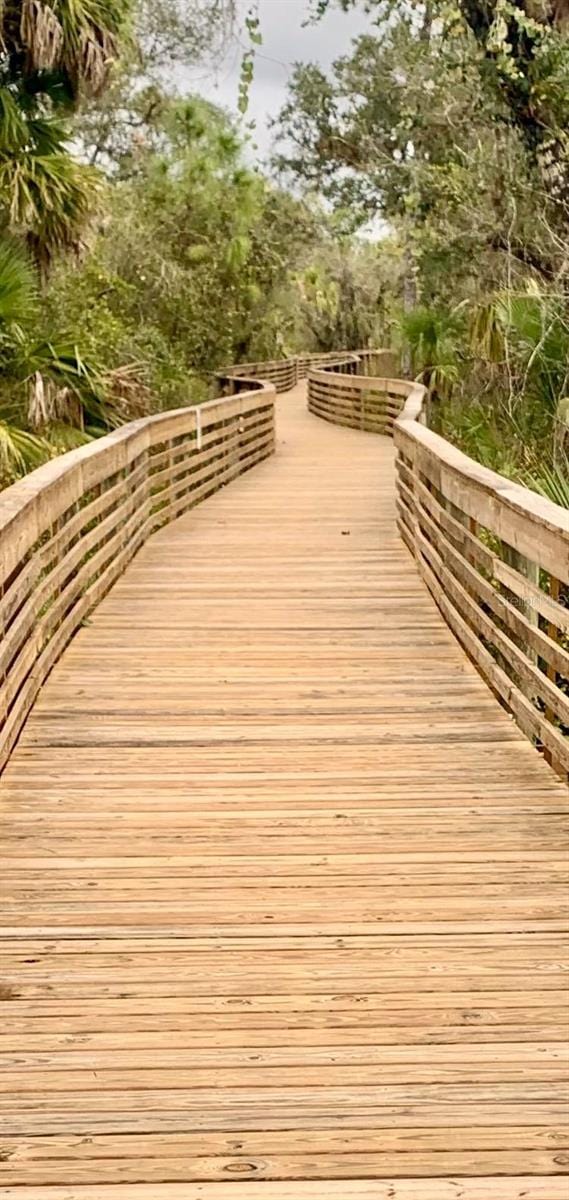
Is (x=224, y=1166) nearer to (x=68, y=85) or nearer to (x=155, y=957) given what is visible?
(x=155, y=957)

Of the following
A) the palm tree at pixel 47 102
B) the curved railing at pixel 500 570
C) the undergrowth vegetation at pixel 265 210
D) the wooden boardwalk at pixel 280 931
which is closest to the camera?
the wooden boardwalk at pixel 280 931

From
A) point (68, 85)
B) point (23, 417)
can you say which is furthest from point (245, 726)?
point (68, 85)

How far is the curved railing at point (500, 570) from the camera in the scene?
4.62 meters

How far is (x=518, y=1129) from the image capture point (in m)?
2.58

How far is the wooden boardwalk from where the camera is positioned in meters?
2.53

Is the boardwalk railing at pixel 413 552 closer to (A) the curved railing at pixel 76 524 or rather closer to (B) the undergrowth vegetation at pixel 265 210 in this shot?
(A) the curved railing at pixel 76 524

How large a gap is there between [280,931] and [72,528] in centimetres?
355

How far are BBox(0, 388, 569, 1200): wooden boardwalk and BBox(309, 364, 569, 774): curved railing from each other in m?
0.17

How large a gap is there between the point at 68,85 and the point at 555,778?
982 cm

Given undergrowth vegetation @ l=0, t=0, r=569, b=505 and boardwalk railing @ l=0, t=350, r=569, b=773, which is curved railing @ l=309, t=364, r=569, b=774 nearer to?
boardwalk railing @ l=0, t=350, r=569, b=773

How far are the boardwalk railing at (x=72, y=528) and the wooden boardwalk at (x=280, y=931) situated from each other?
0.73 ft

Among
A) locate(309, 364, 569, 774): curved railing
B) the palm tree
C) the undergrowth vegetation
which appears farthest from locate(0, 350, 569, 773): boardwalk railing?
the palm tree

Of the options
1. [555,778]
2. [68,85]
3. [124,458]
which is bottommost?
[555,778]

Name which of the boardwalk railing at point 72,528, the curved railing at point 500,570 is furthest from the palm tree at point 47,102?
the curved railing at point 500,570
